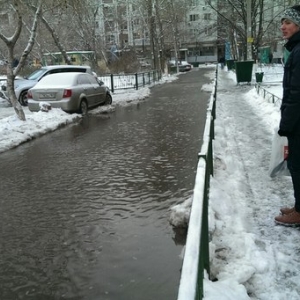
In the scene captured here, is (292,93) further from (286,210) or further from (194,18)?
(194,18)

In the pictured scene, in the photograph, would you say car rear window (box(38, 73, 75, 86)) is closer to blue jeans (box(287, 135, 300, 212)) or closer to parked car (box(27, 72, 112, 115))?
parked car (box(27, 72, 112, 115))

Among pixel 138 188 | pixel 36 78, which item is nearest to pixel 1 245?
pixel 138 188

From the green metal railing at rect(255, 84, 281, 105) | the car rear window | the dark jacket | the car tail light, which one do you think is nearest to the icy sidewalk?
the dark jacket

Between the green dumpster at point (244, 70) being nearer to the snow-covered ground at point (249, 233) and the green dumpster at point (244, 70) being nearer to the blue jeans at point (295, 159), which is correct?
the snow-covered ground at point (249, 233)

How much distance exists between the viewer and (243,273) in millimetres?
3379

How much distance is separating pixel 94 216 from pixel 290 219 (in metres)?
2.34

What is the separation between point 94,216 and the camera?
5.09 m

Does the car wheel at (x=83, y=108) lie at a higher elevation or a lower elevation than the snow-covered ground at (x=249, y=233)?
higher

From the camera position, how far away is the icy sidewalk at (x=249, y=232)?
327 cm

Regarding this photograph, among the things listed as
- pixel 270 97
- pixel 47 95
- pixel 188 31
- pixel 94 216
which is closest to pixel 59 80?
pixel 47 95

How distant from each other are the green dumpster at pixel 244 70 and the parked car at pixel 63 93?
12.3 m

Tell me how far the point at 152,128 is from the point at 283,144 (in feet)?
23.8

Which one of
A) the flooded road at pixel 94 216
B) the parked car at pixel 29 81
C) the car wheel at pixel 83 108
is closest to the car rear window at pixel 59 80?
the car wheel at pixel 83 108

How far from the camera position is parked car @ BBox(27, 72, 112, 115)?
44.9 ft
